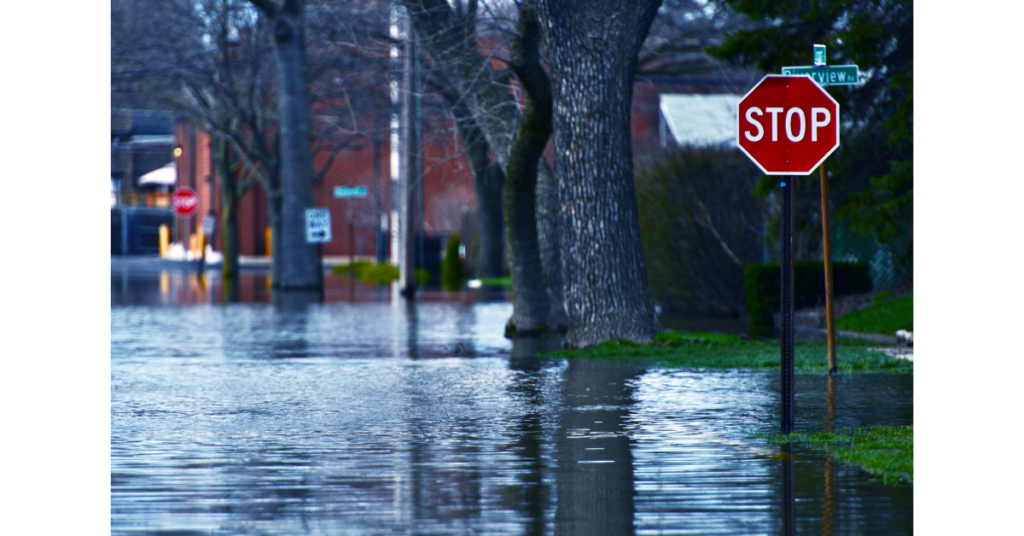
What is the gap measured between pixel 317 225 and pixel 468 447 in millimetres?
25286

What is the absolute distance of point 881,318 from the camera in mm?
19844

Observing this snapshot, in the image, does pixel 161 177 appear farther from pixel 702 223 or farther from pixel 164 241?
pixel 702 223

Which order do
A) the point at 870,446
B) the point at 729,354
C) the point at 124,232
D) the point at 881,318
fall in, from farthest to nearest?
the point at 124,232, the point at 881,318, the point at 729,354, the point at 870,446

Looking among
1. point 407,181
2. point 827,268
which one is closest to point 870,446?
point 827,268

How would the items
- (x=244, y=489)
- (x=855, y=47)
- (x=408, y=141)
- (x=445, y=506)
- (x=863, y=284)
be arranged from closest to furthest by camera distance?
(x=445, y=506)
(x=244, y=489)
(x=855, y=47)
(x=863, y=284)
(x=408, y=141)

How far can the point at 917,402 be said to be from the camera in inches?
477

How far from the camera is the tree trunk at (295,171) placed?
35.6 metres

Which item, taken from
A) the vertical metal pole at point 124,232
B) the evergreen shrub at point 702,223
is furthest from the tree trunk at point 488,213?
the vertical metal pole at point 124,232

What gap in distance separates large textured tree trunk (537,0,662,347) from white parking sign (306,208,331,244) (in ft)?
58.9

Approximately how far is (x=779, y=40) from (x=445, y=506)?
11.3 meters

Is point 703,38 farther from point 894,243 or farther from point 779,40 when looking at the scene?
point 779,40

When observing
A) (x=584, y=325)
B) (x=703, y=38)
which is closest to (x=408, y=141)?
(x=703, y=38)

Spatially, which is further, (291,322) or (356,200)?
(356,200)

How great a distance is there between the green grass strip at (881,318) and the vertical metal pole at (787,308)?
9.14 metres
